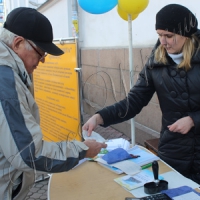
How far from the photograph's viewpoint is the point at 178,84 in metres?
1.82

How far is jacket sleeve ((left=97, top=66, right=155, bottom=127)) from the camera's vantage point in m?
2.07

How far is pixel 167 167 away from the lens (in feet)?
6.01

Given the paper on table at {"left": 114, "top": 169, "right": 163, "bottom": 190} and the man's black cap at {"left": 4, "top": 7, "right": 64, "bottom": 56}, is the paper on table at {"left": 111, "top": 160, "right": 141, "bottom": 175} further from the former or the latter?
the man's black cap at {"left": 4, "top": 7, "right": 64, "bottom": 56}

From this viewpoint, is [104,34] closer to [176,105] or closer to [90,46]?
[90,46]

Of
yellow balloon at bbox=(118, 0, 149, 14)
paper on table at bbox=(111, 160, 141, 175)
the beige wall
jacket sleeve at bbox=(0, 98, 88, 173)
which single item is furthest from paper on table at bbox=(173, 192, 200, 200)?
the beige wall

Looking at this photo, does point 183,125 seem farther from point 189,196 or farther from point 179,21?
point 179,21

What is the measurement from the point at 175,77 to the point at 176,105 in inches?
7.2

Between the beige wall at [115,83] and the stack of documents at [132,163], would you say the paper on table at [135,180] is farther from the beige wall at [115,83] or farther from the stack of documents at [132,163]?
the beige wall at [115,83]

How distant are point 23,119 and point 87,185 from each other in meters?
0.65

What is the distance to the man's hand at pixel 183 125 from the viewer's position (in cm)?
173

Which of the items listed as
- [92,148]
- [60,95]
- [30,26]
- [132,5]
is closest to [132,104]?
[92,148]

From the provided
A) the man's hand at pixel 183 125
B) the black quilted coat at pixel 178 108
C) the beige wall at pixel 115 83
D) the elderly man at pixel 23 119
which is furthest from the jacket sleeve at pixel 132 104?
the beige wall at pixel 115 83

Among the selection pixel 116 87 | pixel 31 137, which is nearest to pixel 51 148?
pixel 31 137

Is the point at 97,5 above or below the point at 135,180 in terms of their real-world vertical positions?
above
